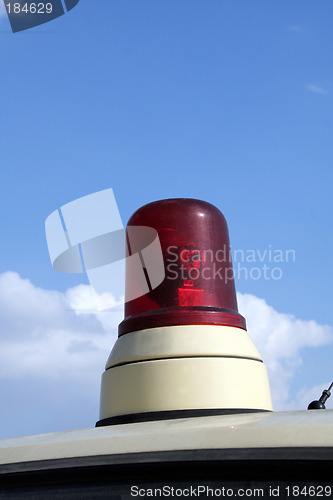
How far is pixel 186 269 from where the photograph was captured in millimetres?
3314

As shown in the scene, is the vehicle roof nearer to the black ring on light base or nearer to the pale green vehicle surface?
the pale green vehicle surface

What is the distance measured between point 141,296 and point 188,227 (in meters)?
0.49

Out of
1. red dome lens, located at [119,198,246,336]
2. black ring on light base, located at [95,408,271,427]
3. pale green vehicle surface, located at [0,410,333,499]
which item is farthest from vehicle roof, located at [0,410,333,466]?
red dome lens, located at [119,198,246,336]

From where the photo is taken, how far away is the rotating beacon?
9.39 ft

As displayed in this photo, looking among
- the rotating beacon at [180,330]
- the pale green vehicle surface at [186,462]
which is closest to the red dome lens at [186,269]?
the rotating beacon at [180,330]

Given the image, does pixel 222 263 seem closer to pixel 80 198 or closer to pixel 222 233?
pixel 222 233

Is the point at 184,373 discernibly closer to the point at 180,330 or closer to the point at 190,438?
the point at 180,330

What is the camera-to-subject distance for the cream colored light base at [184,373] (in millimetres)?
2846

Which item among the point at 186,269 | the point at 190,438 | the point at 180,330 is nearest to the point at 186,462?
the point at 190,438

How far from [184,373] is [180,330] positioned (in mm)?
241

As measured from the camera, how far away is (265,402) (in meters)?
3.06

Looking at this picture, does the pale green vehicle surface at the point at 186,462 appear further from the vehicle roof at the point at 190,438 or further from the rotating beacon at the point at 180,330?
the rotating beacon at the point at 180,330

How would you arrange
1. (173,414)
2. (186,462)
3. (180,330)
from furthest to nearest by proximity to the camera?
(180,330)
(173,414)
(186,462)

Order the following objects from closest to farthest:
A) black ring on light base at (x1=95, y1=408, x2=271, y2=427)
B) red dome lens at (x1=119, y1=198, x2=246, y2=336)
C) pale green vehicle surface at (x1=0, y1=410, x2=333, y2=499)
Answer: pale green vehicle surface at (x1=0, y1=410, x2=333, y2=499) < black ring on light base at (x1=95, y1=408, x2=271, y2=427) < red dome lens at (x1=119, y1=198, x2=246, y2=336)
